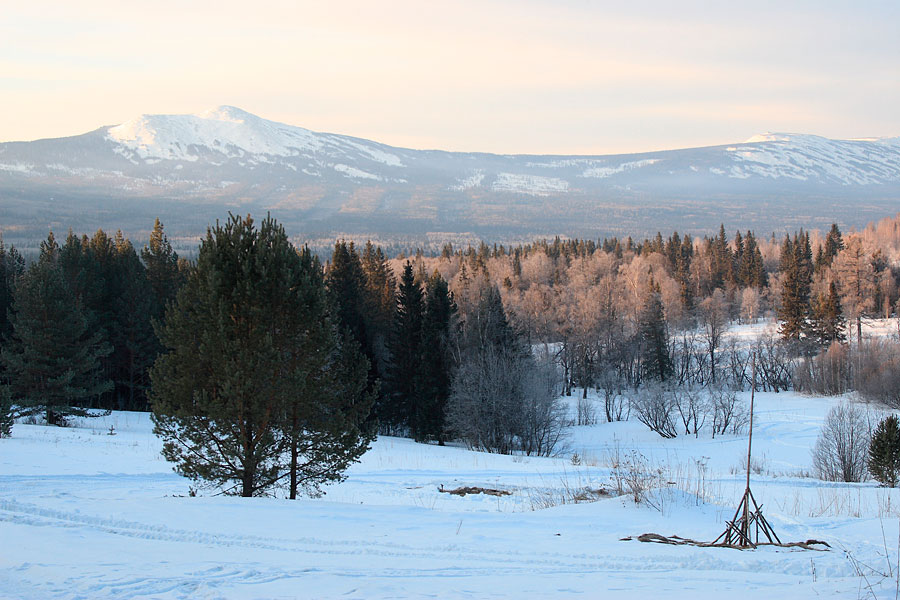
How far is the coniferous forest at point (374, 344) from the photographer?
A: 11.2m

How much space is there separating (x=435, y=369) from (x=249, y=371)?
1046 inches

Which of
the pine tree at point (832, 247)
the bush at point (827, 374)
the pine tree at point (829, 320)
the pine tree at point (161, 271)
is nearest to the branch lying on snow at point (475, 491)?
the pine tree at point (161, 271)

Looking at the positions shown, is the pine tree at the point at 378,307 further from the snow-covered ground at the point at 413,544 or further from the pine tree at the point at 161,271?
the snow-covered ground at the point at 413,544

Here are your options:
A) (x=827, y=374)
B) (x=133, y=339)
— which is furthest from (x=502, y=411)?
(x=827, y=374)

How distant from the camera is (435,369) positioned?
37250mm

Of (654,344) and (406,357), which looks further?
(654,344)

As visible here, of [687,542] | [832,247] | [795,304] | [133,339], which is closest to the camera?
[687,542]

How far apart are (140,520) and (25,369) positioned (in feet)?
69.5

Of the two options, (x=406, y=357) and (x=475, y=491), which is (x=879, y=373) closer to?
(x=406, y=357)

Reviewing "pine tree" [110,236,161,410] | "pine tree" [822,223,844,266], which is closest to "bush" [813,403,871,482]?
"pine tree" [110,236,161,410]

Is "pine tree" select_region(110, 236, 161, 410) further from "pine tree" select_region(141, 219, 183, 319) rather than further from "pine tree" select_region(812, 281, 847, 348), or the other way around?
"pine tree" select_region(812, 281, 847, 348)

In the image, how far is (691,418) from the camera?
43.5m

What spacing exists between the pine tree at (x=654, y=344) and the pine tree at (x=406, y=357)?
25799 millimetres

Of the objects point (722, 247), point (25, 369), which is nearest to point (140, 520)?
point (25, 369)
